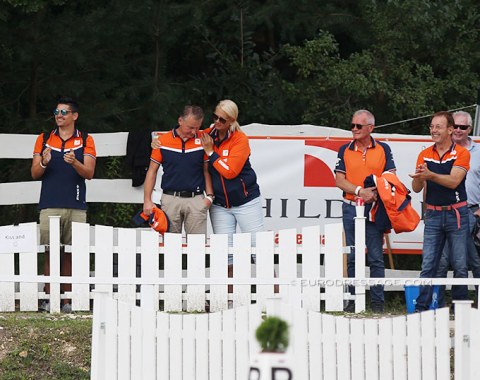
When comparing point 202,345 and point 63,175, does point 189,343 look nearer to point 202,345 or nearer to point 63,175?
point 202,345

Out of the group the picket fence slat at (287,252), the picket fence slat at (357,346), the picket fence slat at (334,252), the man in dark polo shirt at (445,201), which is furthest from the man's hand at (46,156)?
the picket fence slat at (357,346)

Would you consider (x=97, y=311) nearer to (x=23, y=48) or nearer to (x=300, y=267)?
(x=300, y=267)

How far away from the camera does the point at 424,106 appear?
15.2 metres

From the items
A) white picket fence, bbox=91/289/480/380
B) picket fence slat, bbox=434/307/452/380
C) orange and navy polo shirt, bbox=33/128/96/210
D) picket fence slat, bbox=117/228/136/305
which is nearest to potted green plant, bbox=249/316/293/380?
white picket fence, bbox=91/289/480/380

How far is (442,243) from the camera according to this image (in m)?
10.6

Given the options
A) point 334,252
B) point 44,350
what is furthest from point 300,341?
point 334,252

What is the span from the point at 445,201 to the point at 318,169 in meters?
2.89

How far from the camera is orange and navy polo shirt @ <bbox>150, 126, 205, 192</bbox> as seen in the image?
11281 millimetres

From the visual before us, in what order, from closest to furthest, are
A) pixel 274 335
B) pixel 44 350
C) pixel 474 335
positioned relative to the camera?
1. pixel 274 335
2. pixel 474 335
3. pixel 44 350

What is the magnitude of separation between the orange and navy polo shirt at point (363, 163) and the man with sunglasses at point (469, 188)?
74 cm

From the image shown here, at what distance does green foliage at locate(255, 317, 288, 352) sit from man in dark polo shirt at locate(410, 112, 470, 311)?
570 centimetres

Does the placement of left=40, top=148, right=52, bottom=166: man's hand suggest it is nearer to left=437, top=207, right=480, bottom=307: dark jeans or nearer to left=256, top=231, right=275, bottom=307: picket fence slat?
left=256, top=231, right=275, bottom=307: picket fence slat

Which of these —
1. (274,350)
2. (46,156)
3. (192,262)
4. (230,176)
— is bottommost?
(274,350)

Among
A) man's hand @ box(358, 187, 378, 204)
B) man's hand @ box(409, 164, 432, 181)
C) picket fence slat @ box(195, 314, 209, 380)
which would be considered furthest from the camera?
man's hand @ box(358, 187, 378, 204)
